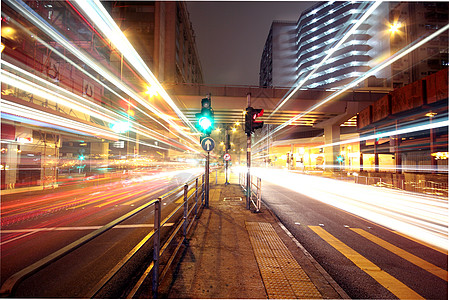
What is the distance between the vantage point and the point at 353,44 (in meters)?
69.6

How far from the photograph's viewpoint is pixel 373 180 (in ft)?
62.3

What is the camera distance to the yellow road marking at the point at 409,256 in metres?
4.18

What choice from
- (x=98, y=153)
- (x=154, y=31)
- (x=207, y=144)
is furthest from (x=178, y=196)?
(x=154, y=31)

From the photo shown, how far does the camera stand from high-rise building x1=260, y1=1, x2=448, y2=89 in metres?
46.9

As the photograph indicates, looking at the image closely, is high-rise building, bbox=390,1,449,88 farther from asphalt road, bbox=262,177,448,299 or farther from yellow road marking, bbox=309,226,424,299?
yellow road marking, bbox=309,226,424,299

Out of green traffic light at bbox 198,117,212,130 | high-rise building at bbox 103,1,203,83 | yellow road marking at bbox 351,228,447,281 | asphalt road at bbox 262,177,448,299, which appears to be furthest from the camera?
high-rise building at bbox 103,1,203,83

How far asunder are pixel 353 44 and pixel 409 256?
82959 millimetres

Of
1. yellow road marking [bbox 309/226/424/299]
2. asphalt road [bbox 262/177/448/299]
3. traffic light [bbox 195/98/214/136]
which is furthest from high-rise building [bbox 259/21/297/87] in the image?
yellow road marking [bbox 309/226/424/299]

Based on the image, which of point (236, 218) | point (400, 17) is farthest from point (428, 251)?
point (400, 17)

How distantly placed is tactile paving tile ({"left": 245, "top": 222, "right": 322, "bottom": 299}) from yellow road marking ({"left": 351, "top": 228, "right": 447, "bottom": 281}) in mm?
2591

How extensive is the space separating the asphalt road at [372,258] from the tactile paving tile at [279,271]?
2.09 ft

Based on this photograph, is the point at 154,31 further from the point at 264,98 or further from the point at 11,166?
the point at 11,166

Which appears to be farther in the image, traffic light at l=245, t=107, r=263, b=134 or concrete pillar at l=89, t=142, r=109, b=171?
concrete pillar at l=89, t=142, r=109, b=171

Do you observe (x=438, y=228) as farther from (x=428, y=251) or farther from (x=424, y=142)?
(x=424, y=142)
